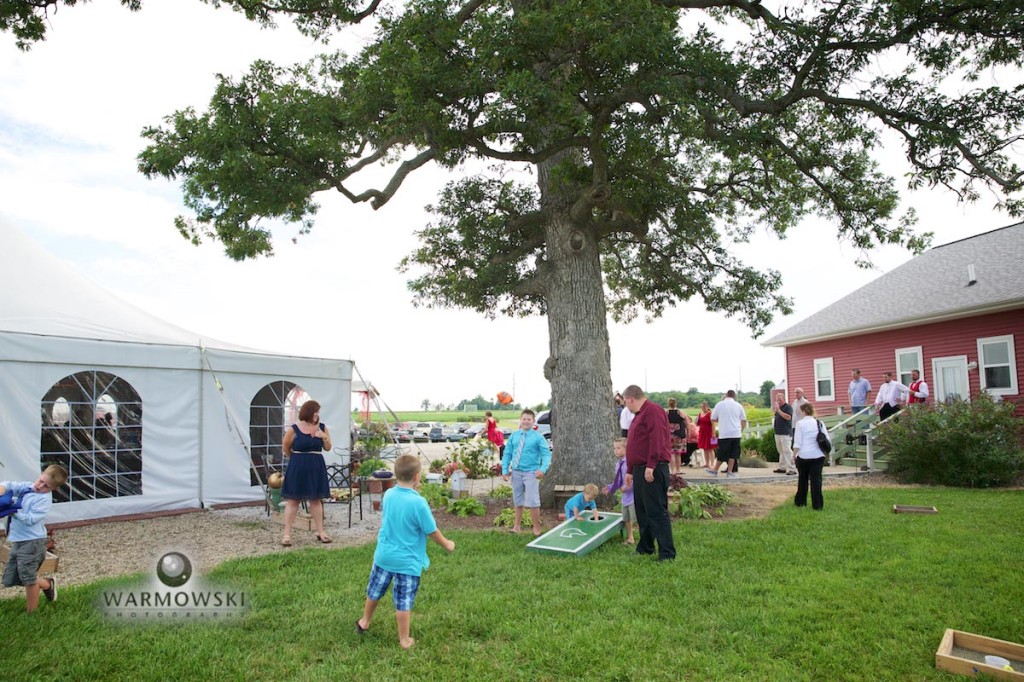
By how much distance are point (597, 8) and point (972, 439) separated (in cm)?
1052

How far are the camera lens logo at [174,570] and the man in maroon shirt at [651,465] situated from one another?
4281mm

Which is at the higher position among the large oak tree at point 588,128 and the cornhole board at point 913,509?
the large oak tree at point 588,128

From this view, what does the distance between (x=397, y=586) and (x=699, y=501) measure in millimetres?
6538

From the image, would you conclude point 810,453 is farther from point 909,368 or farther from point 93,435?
point 909,368

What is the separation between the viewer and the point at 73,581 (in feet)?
21.7

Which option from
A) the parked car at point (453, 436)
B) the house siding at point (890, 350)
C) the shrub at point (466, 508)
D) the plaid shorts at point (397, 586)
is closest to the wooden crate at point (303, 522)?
the shrub at point (466, 508)

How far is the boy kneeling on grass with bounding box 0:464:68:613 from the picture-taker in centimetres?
528

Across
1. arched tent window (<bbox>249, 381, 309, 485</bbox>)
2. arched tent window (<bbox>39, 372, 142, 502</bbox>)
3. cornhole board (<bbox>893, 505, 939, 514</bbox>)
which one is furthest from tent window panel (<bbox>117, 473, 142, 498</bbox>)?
cornhole board (<bbox>893, 505, 939, 514</bbox>)

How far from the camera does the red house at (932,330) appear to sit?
1662 centimetres

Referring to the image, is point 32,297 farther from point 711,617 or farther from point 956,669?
point 956,669

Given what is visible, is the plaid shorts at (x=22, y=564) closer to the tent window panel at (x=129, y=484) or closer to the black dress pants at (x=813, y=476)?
the tent window panel at (x=129, y=484)

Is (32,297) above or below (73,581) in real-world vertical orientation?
above

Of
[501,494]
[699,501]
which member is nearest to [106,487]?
[501,494]

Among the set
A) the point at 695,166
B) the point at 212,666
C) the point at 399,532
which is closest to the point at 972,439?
the point at 695,166
